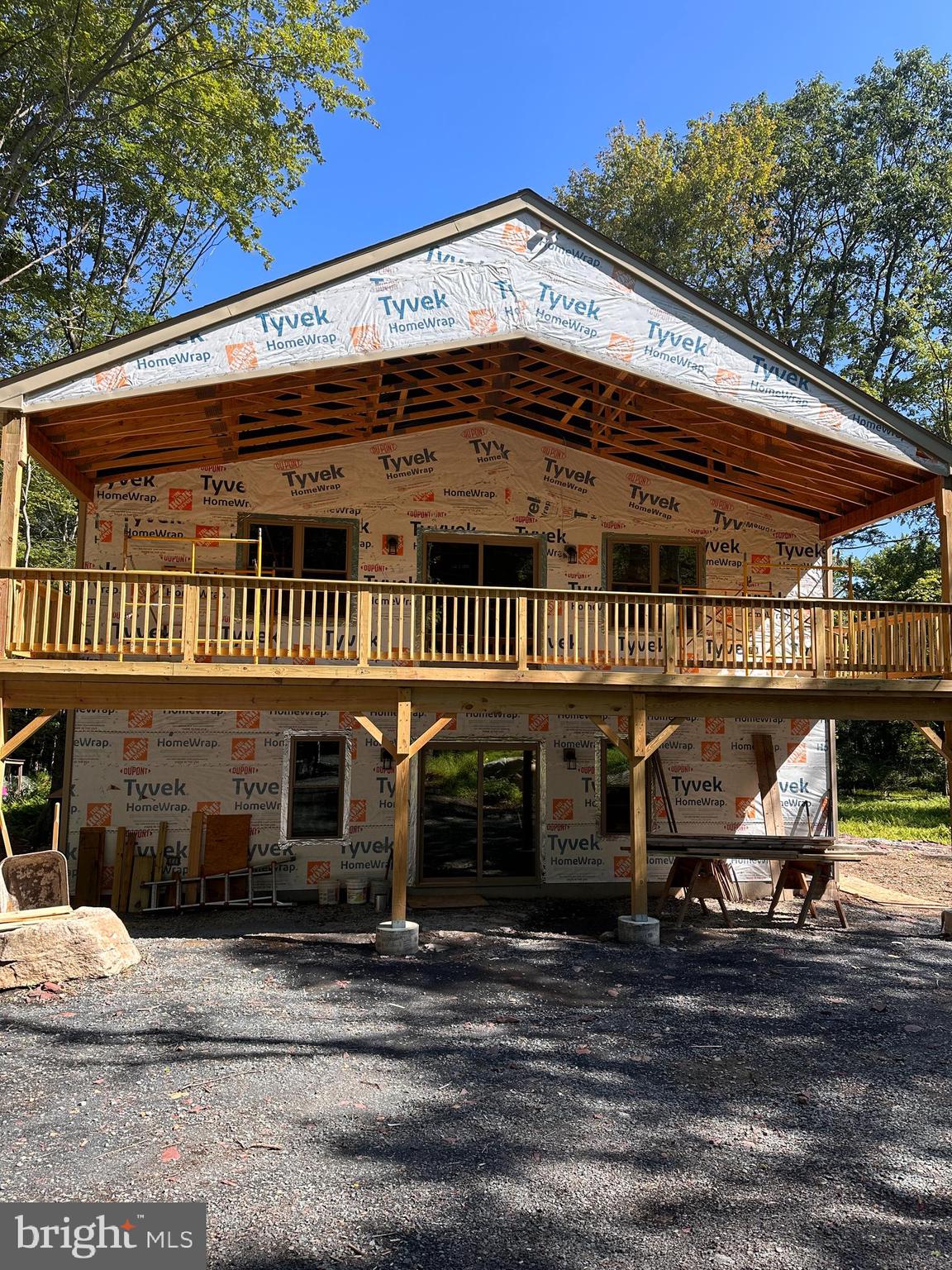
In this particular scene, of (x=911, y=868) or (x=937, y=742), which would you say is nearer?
(x=937, y=742)

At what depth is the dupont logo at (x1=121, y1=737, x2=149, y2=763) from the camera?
40.4 ft

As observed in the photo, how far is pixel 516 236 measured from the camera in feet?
35.1

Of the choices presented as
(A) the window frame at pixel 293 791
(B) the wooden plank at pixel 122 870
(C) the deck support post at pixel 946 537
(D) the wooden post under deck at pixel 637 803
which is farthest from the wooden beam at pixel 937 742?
(B) the wooden plank at pixel 122 870

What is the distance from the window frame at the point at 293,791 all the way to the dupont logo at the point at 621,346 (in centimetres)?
682

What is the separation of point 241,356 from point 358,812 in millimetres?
6797

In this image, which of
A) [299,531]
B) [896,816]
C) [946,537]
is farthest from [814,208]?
[299,531]

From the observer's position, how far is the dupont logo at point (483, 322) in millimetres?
10539

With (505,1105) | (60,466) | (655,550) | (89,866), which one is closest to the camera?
(505,1105)

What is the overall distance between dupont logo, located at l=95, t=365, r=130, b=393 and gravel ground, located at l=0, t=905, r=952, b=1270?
653 centimetres

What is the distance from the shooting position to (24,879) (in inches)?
345

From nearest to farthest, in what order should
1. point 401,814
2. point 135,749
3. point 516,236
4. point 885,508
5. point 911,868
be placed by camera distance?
point 401,814 < point 516,236 < point 135,749 < point 885,508 < point 911,868

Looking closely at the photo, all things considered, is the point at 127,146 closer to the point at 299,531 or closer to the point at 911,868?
the point at 299,531

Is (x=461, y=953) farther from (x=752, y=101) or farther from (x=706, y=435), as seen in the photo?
(x=752, y=101)

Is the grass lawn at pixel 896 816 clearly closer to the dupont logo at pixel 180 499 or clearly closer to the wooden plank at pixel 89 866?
the wooden plank at pixel 89 866
